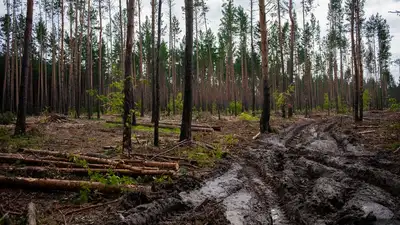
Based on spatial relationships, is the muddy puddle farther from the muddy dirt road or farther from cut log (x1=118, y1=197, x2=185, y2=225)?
cut log (x1=118, y1=197, x2=185, y2=225)

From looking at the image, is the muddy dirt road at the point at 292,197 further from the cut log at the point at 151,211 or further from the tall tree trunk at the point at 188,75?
the tall tree trunk at the point at 188,75

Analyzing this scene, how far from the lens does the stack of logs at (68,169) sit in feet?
18.4

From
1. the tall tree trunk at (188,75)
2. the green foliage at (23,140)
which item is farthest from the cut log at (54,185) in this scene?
the tall tree trunk at (188,75)

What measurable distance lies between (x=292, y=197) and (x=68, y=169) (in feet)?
16.1

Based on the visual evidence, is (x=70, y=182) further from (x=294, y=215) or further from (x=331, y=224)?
(x=331, y=224)

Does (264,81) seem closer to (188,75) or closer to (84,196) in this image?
(188,75)

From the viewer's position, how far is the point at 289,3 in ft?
86.5

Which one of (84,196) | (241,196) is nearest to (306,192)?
(241,196)

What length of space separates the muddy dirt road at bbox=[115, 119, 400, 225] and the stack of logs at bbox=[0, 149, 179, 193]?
Answer: 1140 millimetres

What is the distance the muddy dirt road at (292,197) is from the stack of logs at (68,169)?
114cm

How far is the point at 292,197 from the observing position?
5262mm

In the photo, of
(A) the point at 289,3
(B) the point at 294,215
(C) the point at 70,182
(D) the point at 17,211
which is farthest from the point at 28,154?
(A) the point at 289,3

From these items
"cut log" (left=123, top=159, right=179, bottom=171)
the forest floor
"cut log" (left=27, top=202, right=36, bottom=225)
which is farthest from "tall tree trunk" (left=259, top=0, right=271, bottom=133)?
"cut log" (left=27, top=202, right=36, bottom=225)

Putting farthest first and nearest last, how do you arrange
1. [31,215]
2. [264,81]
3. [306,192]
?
[264,81]
[306,192]
[31,215]
